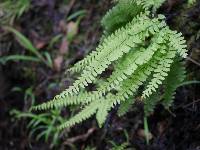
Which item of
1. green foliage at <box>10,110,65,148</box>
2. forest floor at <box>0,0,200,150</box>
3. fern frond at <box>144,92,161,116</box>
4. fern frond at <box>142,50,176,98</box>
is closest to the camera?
fern frond at <box>142,50,176,98</box>

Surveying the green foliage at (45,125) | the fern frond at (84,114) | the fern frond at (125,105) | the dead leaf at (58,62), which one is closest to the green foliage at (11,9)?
the dead leaf at (58,62)

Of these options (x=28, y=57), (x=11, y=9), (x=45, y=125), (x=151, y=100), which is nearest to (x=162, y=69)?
(x=151, y=100)

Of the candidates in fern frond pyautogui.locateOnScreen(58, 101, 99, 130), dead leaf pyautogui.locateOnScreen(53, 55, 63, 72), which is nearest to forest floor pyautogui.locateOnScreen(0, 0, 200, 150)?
dead leaf pyautogui.locateOnScreen(53, 55, 63, 72)

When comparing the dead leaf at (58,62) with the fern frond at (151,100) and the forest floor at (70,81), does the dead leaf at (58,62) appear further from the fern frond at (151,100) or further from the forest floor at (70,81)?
the fern frond at (151,100)

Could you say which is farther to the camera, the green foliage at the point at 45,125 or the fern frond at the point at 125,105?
the green foliage at the point at 45,125

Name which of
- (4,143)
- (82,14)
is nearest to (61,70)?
(82,14)

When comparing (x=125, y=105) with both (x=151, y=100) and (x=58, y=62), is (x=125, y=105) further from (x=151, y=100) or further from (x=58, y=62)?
(x=58, y=62)

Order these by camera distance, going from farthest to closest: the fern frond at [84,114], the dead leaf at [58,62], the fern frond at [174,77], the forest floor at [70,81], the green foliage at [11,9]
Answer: the green foliage at [11,9]
the dead leaf at [58,62]
the fern frond at [84,114]
the forest floor at [70,81]
the fern frond at [174,77]

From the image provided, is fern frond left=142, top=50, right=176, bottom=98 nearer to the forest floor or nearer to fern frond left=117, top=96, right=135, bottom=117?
fern frond left=117, top=96, right=135, bottom=117
